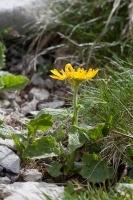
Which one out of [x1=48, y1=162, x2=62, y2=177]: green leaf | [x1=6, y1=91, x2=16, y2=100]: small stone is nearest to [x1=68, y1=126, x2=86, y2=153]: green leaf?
[x1=48, y1=162, x2=62, y2=177]: green leaf

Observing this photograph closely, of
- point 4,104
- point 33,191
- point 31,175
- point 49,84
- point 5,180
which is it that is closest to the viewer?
point 33,191

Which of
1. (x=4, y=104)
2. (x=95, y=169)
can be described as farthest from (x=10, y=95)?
(x=95, y=169)

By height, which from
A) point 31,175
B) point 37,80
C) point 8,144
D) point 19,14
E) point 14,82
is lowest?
point 31,175

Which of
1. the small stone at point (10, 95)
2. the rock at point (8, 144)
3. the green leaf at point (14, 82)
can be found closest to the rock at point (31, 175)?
the rock at point (8, 144)

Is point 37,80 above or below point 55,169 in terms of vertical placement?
above

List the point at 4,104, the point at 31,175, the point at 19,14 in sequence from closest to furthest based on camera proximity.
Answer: the point at 31,175 < the point at 4,104 < the point at 19,14

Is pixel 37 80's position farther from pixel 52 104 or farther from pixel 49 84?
pixel 52 104
